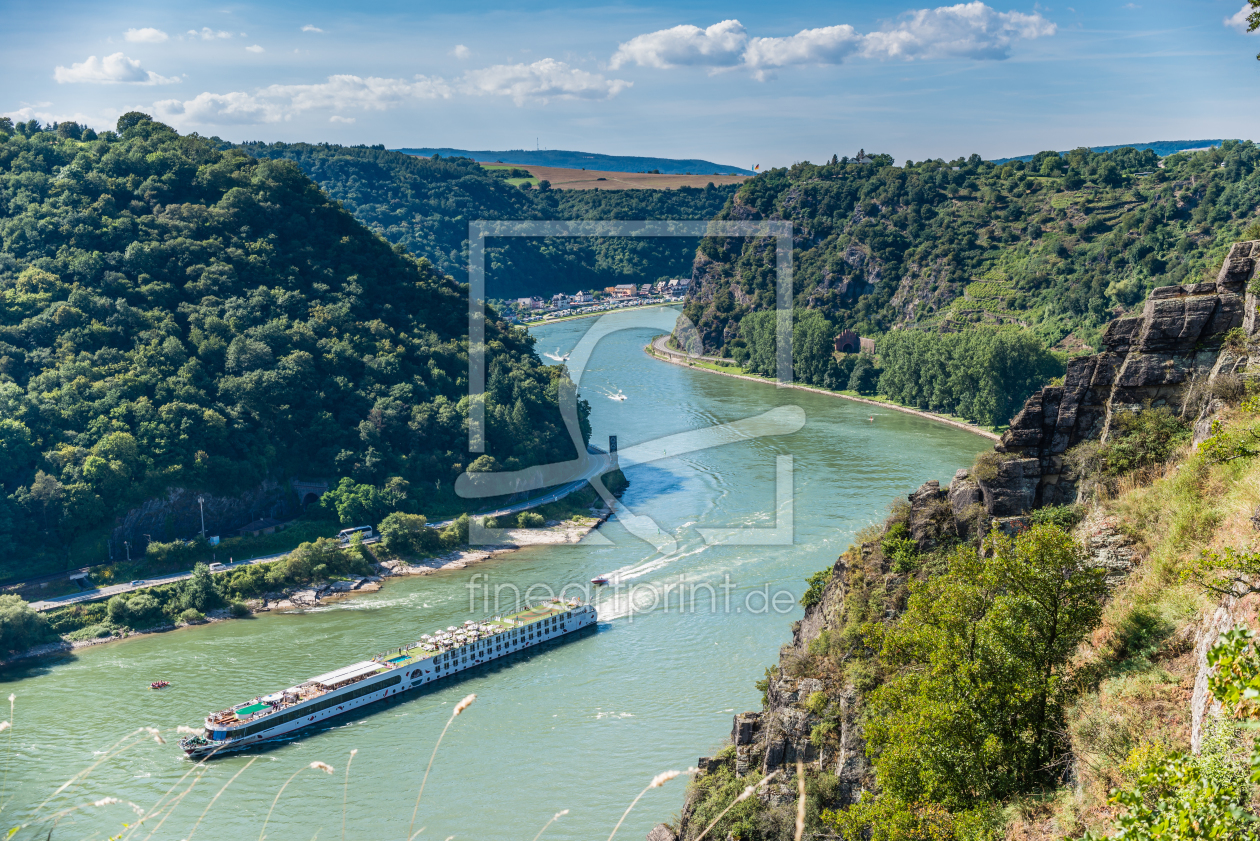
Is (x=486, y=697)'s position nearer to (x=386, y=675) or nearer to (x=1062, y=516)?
(x=386, y=675)

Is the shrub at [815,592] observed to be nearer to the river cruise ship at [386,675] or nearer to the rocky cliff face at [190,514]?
the river cruise ship at [386,675]

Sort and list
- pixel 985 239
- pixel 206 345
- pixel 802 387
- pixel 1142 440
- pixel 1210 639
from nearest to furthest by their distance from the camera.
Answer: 1. pixel 1210 639
2. pixel 1142 440
3. pixel 206 345
4. pixel 802 387
5. pixel 985 239

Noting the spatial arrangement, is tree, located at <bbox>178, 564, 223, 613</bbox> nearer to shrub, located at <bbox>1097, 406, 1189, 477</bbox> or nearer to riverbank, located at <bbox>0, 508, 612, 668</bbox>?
riverbank, located at <bbox>0, 508, 612, 668</bbox>

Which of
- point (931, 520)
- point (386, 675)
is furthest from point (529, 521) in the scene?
point (931, 520)

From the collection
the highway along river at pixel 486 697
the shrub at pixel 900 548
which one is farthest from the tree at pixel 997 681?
the highway along river at pixel 486 697

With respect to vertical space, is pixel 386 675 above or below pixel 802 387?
below

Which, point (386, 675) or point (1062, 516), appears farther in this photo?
point (386, 675)

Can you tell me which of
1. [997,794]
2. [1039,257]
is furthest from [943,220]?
[997,794]
